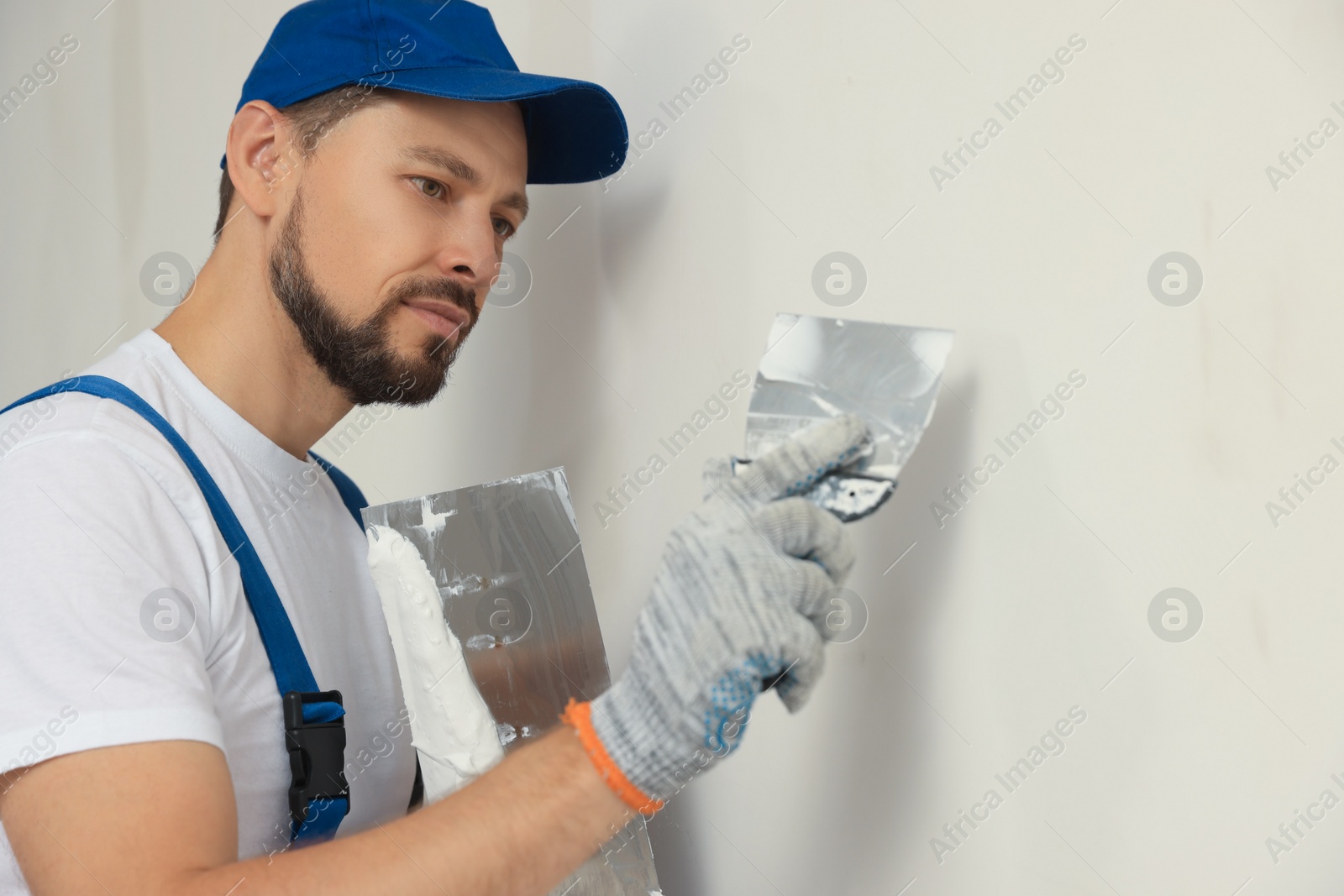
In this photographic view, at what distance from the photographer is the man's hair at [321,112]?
0.91 meters

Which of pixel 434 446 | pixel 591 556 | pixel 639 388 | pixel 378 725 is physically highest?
pixel 639 388

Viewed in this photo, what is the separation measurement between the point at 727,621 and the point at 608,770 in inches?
5.1

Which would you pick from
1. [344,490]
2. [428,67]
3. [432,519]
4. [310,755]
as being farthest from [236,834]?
[428,67]

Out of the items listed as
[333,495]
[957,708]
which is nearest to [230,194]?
[333,495]

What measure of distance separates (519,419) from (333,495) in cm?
24

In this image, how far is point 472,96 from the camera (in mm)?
842

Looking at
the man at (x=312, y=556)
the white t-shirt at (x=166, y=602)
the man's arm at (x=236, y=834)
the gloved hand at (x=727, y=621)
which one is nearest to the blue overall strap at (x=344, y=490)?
the man at (x=312, y=556)

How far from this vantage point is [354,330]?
911 mm

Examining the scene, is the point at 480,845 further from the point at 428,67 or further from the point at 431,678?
the point at 428,67

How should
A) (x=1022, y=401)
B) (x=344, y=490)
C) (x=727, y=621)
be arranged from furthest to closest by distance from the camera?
(x=344, y=490) → (x=1022, y=401) → (x=727, y=621)

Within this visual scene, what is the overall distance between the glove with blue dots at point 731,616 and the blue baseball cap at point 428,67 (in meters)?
0.49

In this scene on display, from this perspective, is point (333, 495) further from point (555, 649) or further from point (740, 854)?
point (740, 854)

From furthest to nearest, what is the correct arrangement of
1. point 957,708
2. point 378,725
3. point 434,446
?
point 434,446
point 378,725
point 957,708

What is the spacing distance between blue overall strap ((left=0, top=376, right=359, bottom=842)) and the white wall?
13.1 inches
